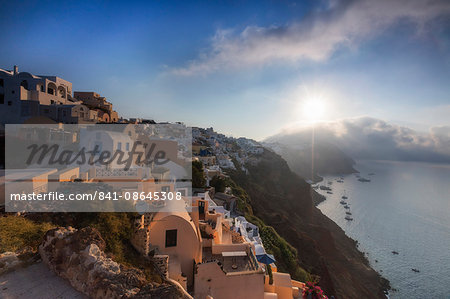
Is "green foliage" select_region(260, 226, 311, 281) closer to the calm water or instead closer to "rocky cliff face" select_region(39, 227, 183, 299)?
"rocky cliff face" select_region(39, 227, 183, 299)

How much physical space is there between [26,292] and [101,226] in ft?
7.55

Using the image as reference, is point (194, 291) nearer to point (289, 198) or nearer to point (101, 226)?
point (101, 226)

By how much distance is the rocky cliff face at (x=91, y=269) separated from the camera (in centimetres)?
327

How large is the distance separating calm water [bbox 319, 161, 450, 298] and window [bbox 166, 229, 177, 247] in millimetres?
27975

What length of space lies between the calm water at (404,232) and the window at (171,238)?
2798 centimetres

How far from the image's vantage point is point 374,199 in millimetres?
60312

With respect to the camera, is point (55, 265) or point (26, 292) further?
point (55, 265)

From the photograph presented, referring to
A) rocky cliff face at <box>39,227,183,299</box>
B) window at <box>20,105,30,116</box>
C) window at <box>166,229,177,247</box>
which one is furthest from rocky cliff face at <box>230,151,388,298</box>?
window at <box>20,105,30,116</box>

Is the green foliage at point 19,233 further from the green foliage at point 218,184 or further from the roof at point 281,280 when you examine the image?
the green foliage at point 218,184

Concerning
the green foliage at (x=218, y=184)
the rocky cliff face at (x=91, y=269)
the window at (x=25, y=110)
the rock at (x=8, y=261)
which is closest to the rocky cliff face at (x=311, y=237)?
the green foliage at (x=218, y=184)

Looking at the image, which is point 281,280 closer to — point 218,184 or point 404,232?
point 218,184

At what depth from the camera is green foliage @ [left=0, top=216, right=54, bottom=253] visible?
4504 millimetres

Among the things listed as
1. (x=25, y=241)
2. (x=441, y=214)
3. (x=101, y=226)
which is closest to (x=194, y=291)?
(x=101, y=226)

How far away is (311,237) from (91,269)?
94.4 ft
